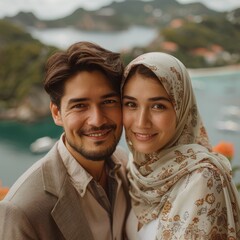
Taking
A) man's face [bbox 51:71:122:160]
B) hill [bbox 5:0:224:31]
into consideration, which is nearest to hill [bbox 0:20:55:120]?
hill [bbox 5:0:224:31]

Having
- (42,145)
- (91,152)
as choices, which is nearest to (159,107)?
(91,152)

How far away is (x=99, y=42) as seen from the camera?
705 cm

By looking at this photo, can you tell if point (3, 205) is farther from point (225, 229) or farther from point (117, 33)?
point (117, 33)

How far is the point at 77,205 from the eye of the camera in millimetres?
1019

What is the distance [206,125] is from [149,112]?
271 inches

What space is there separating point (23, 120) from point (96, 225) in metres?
6.72

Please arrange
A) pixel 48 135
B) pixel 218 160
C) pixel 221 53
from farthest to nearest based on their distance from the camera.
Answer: pixel 48 135
pixel 221 53
pixel 218 160

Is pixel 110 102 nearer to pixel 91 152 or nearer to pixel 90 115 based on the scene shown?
pixel 90 115

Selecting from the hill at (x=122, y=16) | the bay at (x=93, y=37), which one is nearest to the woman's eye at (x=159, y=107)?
the bay at (x=93, y=37)

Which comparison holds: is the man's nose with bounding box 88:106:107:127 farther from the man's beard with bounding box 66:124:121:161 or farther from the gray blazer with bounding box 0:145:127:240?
the gray blazer with bounding box 0:145:127:240

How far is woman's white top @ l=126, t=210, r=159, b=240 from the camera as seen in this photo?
108 centimetres

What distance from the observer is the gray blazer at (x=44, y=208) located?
0.88 meters

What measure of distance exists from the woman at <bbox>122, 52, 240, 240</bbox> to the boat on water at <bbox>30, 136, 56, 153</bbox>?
5941 millimetres

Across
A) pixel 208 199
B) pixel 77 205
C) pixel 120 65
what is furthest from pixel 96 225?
pixel 120 65
